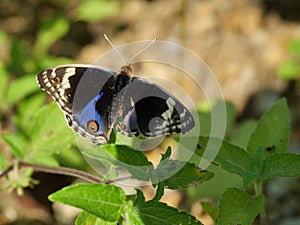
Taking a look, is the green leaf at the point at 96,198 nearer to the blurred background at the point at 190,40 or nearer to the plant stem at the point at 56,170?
the plant stem at the point at 56,170

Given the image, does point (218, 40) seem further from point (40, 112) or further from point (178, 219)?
point (178, 219)

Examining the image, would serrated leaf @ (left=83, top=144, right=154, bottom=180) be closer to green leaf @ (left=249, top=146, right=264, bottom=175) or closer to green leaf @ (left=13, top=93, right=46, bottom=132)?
green leaf @ (left=249, top=146, right=264, bottom=175)

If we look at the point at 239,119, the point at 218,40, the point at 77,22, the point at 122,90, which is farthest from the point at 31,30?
the point at 122,90

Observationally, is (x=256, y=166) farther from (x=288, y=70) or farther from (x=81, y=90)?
(x=288, y=70)

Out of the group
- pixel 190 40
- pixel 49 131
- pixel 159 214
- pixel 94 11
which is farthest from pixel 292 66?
pixel 159 214

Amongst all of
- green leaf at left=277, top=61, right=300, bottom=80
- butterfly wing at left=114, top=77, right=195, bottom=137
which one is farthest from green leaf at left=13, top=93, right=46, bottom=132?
green leaf at left=277, top=61, right=300, bottom=80
